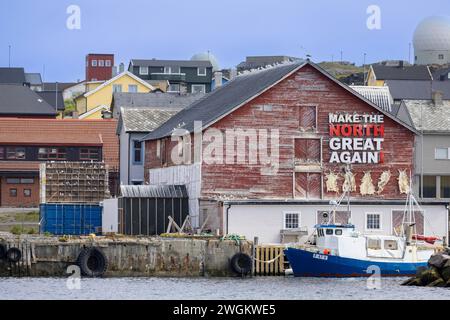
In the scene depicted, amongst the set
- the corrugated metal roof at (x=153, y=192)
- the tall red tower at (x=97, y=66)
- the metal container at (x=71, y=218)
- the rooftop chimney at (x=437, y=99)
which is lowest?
the metal container at (x=71, y=218)

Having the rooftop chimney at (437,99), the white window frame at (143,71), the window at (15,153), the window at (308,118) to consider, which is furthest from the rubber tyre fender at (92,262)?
the white window frame at (143,71)

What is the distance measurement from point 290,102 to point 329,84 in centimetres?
236

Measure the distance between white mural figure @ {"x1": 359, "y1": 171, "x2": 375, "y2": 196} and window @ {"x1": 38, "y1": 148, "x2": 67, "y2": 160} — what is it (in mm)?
37016

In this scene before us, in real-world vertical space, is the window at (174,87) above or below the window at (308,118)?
above

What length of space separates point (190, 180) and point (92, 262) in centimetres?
1361

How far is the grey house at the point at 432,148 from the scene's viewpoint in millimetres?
88625

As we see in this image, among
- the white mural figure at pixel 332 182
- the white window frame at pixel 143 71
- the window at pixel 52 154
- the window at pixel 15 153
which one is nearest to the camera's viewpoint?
the white mural figure at pixel 332 182

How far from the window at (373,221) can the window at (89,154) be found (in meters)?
40.4

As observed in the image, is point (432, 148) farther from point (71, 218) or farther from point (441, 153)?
point (71, 218)

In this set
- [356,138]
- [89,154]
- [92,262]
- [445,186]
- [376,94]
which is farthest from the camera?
[89,154]

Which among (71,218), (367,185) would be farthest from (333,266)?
(71,218)

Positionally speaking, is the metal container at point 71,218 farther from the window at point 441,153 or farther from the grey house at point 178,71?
the grey house at point 178,71

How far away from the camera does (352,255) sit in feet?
193

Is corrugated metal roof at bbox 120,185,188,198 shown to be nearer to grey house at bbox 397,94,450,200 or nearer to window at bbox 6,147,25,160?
grey house at bbox 397,94,450,200
